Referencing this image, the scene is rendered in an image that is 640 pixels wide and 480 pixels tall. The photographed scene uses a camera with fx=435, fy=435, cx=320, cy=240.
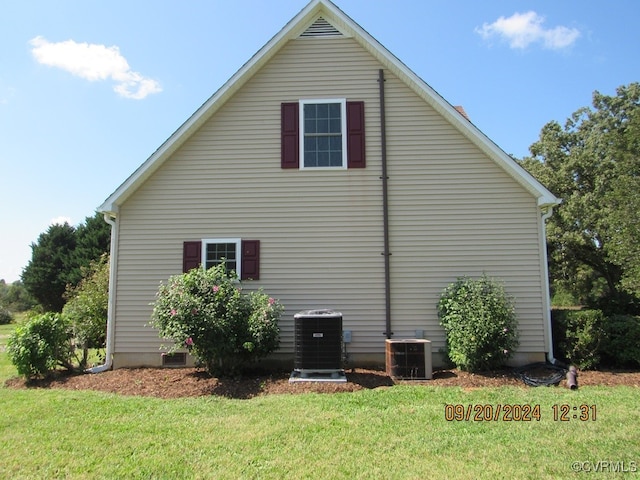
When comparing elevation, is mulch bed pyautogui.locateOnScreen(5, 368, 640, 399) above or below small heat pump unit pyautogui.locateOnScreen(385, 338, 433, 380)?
below

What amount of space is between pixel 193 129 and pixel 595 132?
22.5 m

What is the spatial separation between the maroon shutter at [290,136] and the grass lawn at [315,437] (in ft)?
15.8

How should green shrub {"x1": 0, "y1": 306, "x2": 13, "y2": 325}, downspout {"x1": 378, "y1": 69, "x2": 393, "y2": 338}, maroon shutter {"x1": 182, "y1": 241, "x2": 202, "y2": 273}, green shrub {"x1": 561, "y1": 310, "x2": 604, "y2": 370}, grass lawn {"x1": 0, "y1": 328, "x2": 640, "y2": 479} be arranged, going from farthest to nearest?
green shrub {"x1": 0, "y1": 306, "x2": 13, "y2": 325} → maroon shutter {"x1": 182, "y1": 241, "x2": 202, "y2": 273} → downspout {"x1": 378, "y1": 69, "x2": 393, "y2": 338} → green shrub {"x1": 561, "y1": 310, "x2": 604, "y2": 370} → grass lawn {"x1": 0, "y1": 328, "x2": 640, "y2": 479}

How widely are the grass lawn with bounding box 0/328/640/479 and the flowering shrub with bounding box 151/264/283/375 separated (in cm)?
121

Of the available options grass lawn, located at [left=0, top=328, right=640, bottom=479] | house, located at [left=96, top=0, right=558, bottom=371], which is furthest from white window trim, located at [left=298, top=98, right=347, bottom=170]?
grass lawn, located at [left=0, top=328, right=640, bottom=479]

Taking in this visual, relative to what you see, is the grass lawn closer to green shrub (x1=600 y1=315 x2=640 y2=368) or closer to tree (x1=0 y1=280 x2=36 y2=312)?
green shrub (x1=600 y1=315 x2=640 y2=368)

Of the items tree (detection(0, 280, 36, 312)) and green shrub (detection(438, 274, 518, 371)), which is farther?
tree (detection(0, 280, 36, 312))

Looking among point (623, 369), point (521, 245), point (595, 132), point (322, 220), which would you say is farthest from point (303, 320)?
point (595, 132)

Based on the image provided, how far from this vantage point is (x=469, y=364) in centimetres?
778

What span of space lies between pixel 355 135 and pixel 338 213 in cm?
172

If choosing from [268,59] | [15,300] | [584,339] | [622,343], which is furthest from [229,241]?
[15,300]

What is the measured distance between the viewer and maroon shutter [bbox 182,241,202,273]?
9016mm

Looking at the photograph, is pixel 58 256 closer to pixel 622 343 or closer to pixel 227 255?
pixel 227 255

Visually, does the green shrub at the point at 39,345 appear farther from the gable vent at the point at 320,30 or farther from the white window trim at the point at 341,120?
the gable vent at the point at 320,30
